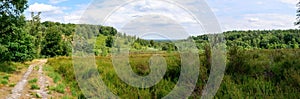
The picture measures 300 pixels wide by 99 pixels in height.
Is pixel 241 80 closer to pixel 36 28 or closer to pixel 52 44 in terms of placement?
pixel 52 44

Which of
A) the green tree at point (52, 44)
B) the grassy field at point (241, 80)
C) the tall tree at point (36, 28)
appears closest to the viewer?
the grassy field at point (241, 80)

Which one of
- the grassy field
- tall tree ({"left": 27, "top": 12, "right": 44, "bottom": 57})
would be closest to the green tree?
tall tree ({"left": 27, "top": 12, "right": 44, "bottom": 57})

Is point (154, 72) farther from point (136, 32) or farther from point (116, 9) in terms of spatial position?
point (116, 9)

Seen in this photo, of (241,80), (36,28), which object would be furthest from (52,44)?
(241,80)

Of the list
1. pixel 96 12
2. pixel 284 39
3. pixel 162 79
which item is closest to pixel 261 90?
pixel 162 79

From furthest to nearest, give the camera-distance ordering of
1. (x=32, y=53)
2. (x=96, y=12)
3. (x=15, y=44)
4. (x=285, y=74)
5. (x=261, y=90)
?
(x=32, y=53) → (x=15, y=44) → (x=96, y=12) → (x=285, y=74) → (x=261, y=90)

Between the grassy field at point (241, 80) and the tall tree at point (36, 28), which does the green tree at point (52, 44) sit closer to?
the tall tree at point (36, 28)

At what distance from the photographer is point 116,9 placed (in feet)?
33.4

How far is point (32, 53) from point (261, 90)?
2661 centimetres

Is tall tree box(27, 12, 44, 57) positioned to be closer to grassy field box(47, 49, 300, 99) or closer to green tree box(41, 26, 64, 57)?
green tree box(41, 26, 64, 57)

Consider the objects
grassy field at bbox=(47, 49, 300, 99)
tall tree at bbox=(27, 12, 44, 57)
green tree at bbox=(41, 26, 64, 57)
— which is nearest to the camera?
grassy field at bbox=(47, 49, 300, 99)

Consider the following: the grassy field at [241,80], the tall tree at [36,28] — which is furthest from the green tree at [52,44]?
the grassy field at [241,80]

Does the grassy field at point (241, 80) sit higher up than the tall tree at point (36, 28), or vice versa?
the tall tree at point (36, 28)

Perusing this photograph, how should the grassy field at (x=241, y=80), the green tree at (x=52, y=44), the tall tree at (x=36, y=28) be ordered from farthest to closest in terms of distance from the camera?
the tall tree at (x=36, y=28), the green tree at (x=52, y=44), the grassy field at (x=241, y=80)
